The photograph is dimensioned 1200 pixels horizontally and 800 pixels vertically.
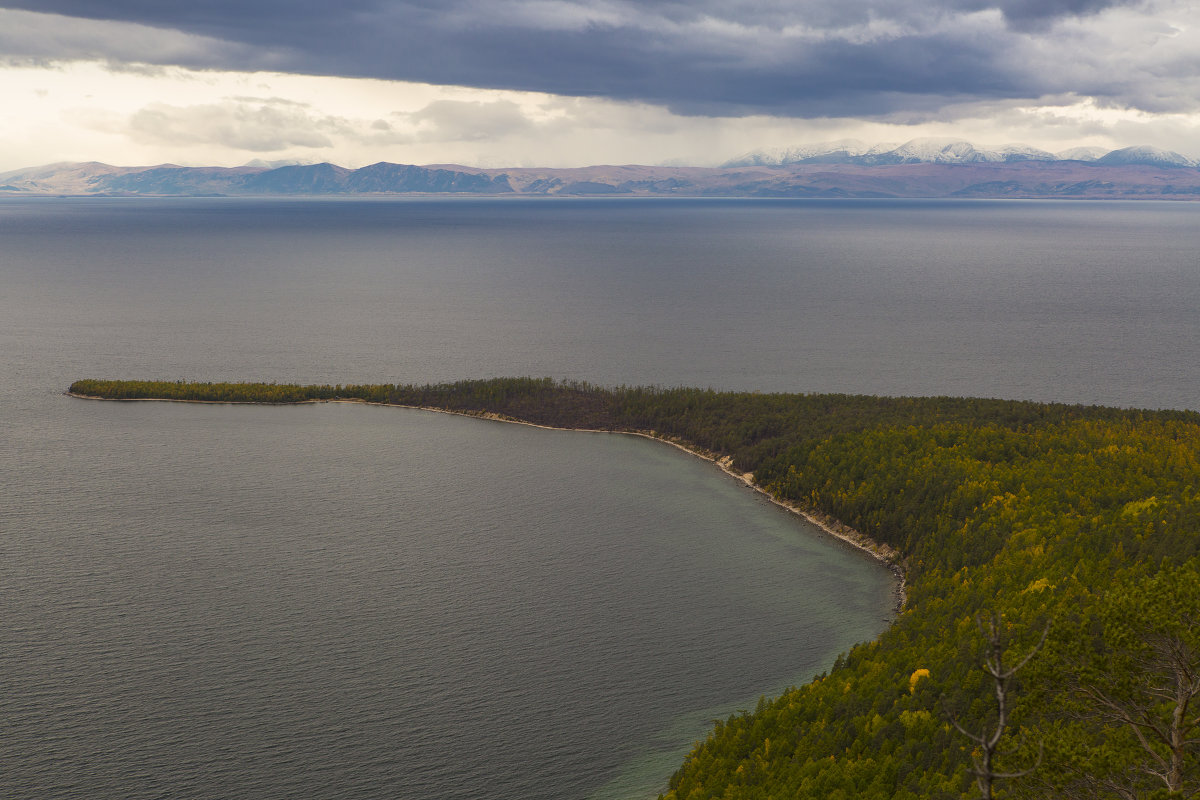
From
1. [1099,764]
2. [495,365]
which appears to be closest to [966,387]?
[495,365]

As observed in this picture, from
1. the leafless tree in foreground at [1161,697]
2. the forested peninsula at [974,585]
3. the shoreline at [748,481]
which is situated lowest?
the shoreline at [748,481]

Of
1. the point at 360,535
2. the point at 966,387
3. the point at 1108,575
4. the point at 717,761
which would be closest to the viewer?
the point at 717,761

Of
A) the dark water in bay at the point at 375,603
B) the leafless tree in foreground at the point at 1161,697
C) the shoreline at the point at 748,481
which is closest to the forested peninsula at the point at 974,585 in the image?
the leafless tree in foreground at the point at 1161,697

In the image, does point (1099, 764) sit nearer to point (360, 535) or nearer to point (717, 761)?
point (717, 761)

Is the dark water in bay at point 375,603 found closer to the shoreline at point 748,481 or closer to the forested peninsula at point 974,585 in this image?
the shoreline at point 748,481

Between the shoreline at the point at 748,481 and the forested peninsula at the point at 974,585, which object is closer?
the forested peninsula at the point at 974,585

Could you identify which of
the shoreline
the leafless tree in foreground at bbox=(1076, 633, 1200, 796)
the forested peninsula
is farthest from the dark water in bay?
the leafless tree in foreground at bbox=(1076, 633, 1200, 796)
